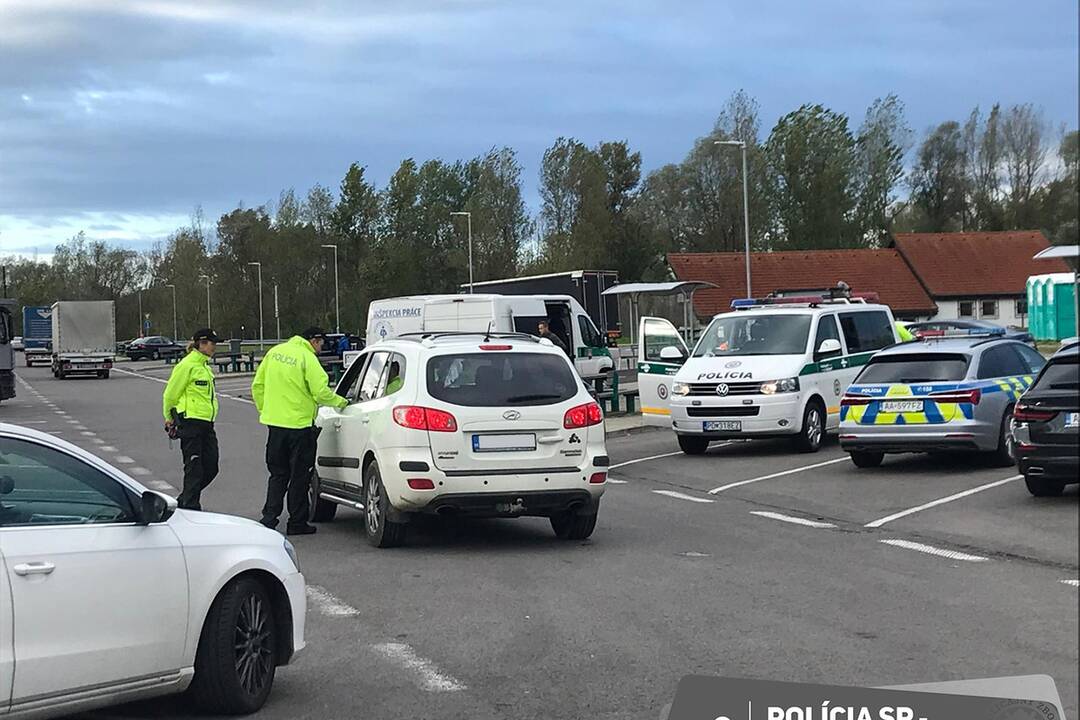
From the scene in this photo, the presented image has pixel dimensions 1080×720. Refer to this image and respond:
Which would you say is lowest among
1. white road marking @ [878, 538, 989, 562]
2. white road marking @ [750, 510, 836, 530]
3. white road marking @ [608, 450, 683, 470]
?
white road marking @ [750, 510, 836, 530]

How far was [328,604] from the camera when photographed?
30.7 ft

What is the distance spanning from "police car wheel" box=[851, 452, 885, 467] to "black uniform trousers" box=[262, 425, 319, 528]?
299 inches

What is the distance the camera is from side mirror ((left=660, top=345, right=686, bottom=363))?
71.4 feet

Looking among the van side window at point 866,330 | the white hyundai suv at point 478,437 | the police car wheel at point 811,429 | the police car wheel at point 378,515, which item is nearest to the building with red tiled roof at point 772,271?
the van side window at point 866,330

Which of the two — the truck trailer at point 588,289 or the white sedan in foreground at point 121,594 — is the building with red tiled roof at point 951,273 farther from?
the white sedan in foreground at point 121,594

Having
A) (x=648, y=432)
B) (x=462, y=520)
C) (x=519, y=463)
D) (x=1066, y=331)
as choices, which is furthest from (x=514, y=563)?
(x=648, y=432)

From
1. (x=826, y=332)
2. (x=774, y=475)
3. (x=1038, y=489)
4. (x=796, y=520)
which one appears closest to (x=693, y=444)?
(x=826, y=332)

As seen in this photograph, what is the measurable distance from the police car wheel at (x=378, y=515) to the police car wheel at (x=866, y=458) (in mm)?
7573

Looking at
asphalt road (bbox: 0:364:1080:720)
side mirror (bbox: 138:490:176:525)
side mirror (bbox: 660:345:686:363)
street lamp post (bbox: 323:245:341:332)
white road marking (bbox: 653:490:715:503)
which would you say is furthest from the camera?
street lamp post (bbox: 323:245:341:332)

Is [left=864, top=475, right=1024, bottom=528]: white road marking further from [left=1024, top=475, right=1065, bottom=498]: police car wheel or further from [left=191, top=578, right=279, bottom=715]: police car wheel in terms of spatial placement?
[left=191, top=578, right=279, bottom=715]: police car wheel

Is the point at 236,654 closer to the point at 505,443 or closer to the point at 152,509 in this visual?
the point at 152,509

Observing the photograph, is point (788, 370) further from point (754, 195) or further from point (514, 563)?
point (754, 195)

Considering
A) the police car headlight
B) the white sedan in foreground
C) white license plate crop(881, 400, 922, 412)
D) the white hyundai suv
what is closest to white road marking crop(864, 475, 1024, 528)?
white license plate crop(881, 400, 922, 412)

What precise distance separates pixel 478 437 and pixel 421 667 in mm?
4075
